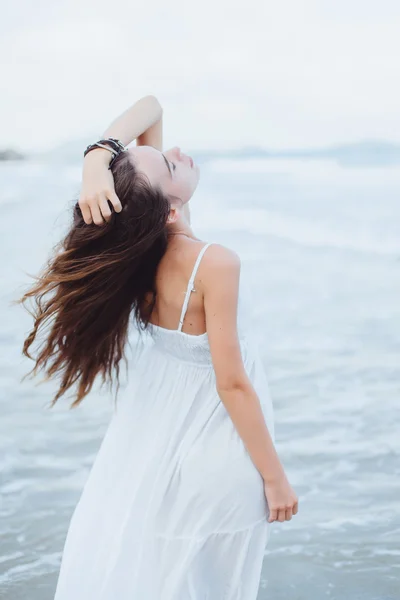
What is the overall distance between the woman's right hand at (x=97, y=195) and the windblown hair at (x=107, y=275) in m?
0.02

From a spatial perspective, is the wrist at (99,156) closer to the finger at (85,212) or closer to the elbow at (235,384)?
the finger at (85,212)

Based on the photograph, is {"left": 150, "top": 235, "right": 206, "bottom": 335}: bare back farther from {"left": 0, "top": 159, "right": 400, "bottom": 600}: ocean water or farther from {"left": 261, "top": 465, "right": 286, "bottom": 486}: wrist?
{"left": 0, "top": 159, "right": 400, "bottom": 600}: ocean water

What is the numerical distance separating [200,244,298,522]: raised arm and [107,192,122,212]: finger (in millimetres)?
159

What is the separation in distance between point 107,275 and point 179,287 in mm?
120

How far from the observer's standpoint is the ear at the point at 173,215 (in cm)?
141

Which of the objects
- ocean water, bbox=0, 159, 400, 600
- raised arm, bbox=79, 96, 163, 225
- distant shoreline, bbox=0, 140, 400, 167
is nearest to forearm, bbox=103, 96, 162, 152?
raised arm, bbox=79, 96, 163, 225

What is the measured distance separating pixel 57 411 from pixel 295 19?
10695mm

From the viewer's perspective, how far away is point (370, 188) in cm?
1071

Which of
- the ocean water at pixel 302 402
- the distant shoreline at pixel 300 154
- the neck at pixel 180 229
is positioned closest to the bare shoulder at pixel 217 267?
the neck at pixel 180 229

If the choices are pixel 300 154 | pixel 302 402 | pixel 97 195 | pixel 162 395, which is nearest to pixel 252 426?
pixel 162 395

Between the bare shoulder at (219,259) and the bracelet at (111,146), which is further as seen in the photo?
the bracelet at (111,146)

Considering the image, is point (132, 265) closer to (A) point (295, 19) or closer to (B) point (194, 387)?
(B) point (194, 387)

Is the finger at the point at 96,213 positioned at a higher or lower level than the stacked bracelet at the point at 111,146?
lower

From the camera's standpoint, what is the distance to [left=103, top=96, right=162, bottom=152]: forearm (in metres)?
1.58
